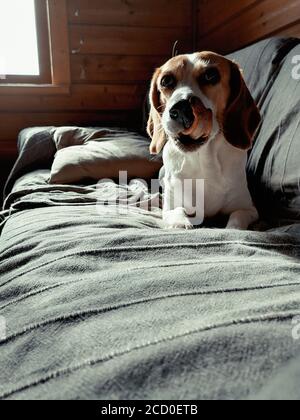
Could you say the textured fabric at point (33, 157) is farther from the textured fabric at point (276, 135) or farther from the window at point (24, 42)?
the textured fabric at point (276, 135)

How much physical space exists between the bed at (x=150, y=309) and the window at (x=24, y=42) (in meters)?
1.95

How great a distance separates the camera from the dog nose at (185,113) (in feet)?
3.25

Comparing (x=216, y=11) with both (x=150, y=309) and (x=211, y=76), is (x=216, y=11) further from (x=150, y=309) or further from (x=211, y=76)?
(x=150, y=309)

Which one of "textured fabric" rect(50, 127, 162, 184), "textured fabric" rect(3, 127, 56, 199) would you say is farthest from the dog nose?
"textured fabric" rect(3, 127, 56, 199)

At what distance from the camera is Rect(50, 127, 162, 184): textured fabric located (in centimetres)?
162

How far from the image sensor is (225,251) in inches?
27.7

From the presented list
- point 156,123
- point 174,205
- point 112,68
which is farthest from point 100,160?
point 112,68

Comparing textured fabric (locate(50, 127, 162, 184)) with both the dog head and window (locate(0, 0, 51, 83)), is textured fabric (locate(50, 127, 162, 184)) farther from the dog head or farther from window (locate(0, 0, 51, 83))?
window (locate(0, 0, 51, 83))

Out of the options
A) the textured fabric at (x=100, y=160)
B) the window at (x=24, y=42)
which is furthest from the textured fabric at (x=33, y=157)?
the window at (x=24, y=42)

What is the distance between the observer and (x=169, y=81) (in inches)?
45.4

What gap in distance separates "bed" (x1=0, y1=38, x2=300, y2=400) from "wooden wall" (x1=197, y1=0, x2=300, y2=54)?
0.87m
